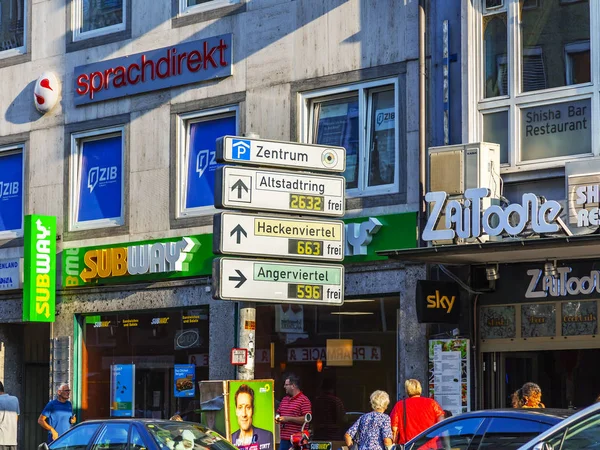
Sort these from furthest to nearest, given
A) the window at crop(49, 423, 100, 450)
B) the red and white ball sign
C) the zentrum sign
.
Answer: the red and white ball sign
the zentrum sign
the window at crop(49, 423, 100, 450)

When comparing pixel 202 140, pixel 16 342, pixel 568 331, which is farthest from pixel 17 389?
pixel 568 331

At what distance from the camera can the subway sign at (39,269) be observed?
70.9 ft

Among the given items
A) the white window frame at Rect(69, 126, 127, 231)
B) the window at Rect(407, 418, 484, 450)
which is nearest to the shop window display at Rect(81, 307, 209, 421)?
the white window frame at Rect(69, 126, 127, 231)

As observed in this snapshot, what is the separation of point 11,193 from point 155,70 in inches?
162

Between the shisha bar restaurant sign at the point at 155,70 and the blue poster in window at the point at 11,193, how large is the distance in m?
2.05

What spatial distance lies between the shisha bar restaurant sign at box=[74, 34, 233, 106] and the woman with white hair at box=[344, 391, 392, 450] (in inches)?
301

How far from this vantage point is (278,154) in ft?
51.6

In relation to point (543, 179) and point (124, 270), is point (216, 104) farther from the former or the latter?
point (543, 179)

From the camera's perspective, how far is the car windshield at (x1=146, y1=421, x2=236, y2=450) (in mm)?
13594

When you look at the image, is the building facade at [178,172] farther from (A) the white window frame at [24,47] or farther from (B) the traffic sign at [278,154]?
(B) the traffic sign at [278,154]

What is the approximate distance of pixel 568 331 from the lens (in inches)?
642

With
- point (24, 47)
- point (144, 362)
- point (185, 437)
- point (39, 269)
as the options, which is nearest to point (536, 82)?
point (185, 437)

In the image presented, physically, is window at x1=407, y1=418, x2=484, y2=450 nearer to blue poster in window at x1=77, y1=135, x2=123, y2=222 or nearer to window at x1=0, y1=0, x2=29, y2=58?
blue poster in window at x1=77, y1=135, x2=123, y2=222

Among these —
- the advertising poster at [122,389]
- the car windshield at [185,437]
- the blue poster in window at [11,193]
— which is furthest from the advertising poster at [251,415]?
the blue poster in window at [11,193]
